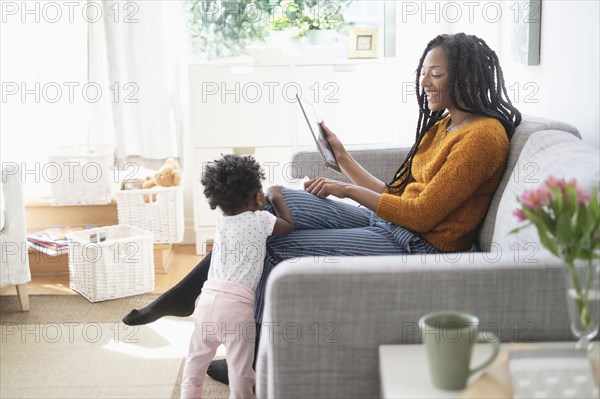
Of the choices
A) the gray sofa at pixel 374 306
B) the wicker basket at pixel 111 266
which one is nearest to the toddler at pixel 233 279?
the gray sofa at pixel 374 306

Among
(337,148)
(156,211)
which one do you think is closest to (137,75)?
(156,211)

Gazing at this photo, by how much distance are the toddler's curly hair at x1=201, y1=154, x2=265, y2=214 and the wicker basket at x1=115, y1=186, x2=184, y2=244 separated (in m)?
1.69

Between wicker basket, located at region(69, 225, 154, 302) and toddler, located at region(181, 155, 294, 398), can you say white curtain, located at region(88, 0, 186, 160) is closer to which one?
wicker basket, located at region(69, 225, 154, 302)

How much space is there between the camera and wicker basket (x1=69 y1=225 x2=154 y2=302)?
347 centimetres

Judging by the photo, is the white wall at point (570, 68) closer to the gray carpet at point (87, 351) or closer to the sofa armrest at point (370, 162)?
the sofa armrest at point (370, 162)

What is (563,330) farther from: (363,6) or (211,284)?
(363,6)

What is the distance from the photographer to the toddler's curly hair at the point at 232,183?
2277 mm

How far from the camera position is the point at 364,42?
13.6ft

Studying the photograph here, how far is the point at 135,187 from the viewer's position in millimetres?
4105

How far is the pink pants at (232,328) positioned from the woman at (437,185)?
0.27ft

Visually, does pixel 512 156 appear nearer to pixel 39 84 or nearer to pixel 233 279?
pixel 233 279

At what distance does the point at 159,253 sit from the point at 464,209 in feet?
6.52

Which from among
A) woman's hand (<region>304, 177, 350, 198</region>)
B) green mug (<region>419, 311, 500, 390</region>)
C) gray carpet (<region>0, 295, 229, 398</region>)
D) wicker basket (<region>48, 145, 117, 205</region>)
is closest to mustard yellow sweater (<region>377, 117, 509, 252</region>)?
woman's hand (<region>304, 177, 350, 198</region>)

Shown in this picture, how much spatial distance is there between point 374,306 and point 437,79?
2.98 ft
